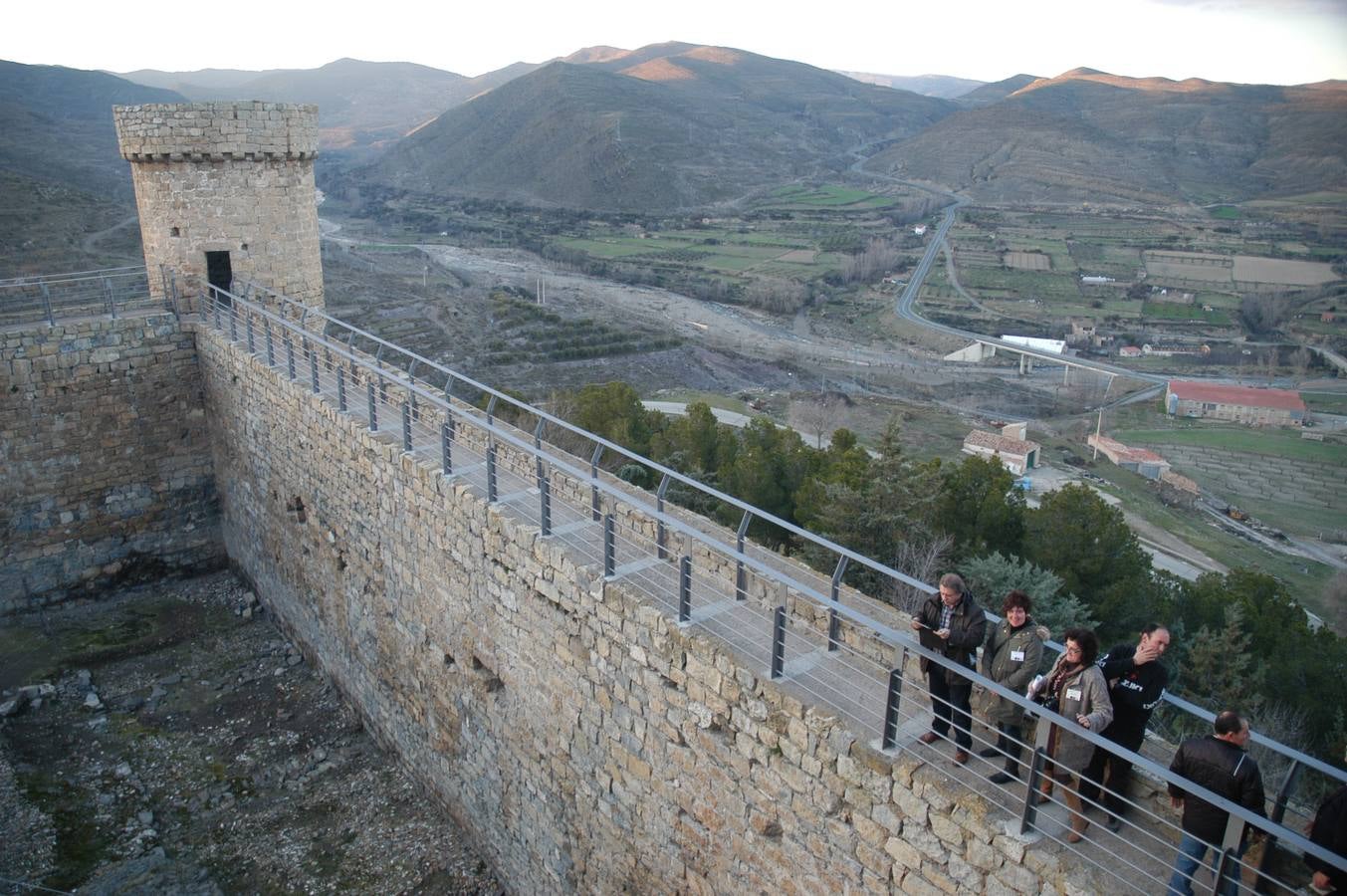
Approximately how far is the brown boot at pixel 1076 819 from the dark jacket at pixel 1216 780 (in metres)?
0.41

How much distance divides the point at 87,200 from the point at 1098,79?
143 m

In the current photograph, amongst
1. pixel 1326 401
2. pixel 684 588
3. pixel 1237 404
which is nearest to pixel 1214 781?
pixel 684 588

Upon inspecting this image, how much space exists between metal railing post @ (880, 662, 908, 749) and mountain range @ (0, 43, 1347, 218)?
241ft

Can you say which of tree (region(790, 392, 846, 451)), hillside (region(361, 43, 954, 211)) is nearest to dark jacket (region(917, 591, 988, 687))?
tree (region(790, 392, 846, 451))

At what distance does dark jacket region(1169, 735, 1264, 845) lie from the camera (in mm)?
3520

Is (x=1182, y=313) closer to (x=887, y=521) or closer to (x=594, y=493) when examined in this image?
(x=887, y=521)

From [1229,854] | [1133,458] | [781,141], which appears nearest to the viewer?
[1229,854]

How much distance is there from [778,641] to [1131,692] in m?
1.72

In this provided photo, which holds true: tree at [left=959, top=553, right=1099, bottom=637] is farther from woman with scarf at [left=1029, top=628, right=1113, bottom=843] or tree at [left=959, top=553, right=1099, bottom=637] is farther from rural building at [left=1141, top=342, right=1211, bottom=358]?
rural building at [left=1141, top=342, right=1211, bottom=358]

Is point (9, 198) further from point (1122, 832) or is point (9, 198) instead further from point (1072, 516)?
point (1122, 832)

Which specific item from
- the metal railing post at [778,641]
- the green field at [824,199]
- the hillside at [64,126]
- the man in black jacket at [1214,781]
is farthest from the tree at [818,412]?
the green field at [824,199]

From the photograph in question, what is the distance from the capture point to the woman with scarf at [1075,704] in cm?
397

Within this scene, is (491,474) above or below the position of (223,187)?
below

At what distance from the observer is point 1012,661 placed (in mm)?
4355
